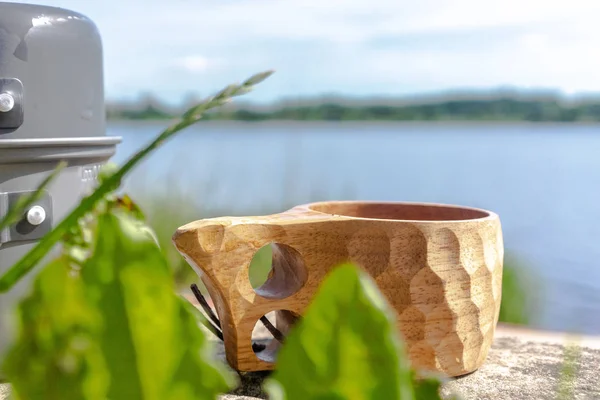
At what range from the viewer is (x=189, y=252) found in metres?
1.16

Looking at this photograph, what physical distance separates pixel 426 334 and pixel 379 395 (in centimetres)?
114

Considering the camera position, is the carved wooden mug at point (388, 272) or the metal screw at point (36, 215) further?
the metal screw at point (36, 215)

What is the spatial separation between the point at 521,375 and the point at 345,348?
54.6 inches

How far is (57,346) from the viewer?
0.14 metres

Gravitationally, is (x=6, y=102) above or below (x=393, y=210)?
above

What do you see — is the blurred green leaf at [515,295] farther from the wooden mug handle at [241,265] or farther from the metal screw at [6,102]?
A: the metal screw at [6,102]

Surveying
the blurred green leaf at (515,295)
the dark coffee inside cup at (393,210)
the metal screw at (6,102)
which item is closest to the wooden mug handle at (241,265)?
the dark coffee inside cup at (393,210)

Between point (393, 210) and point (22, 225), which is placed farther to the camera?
point (393, 210)

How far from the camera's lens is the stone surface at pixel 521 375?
4.15 feet

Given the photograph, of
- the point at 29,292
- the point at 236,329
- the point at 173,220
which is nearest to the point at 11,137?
the point at 236,329

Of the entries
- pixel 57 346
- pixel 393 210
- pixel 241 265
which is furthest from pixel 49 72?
pixel 57 346

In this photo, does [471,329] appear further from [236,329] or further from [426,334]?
[236,329]

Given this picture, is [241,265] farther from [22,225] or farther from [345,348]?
[345,348]

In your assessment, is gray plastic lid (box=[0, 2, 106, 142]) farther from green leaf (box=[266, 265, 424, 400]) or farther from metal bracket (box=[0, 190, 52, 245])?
green leaf (box=[266, 265, 424, 400])
